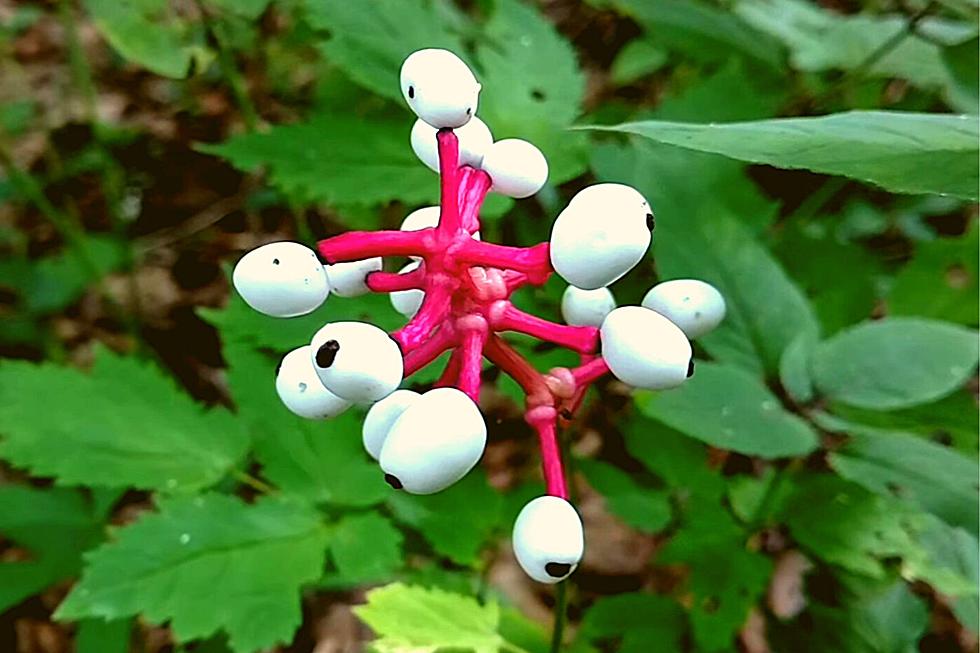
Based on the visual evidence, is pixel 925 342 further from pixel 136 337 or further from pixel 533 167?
pixel 136 337

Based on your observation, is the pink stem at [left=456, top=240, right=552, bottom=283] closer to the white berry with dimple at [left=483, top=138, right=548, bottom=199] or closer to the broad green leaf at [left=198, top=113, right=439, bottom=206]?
the white berry with dimple at [left=483, top=138, right=548, bottom=199]

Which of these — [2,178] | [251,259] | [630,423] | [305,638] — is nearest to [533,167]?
[251,259]

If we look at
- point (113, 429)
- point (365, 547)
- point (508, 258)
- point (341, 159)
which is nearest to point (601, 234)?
point (508, 258)

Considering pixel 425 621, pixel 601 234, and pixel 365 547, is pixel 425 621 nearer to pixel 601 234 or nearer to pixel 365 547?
pixel 365 547

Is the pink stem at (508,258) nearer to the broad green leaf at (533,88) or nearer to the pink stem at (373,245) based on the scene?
the pink stem at (373,245)

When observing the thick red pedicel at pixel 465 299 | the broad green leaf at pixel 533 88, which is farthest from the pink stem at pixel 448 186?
the broad green leaf at pixel 533 88
